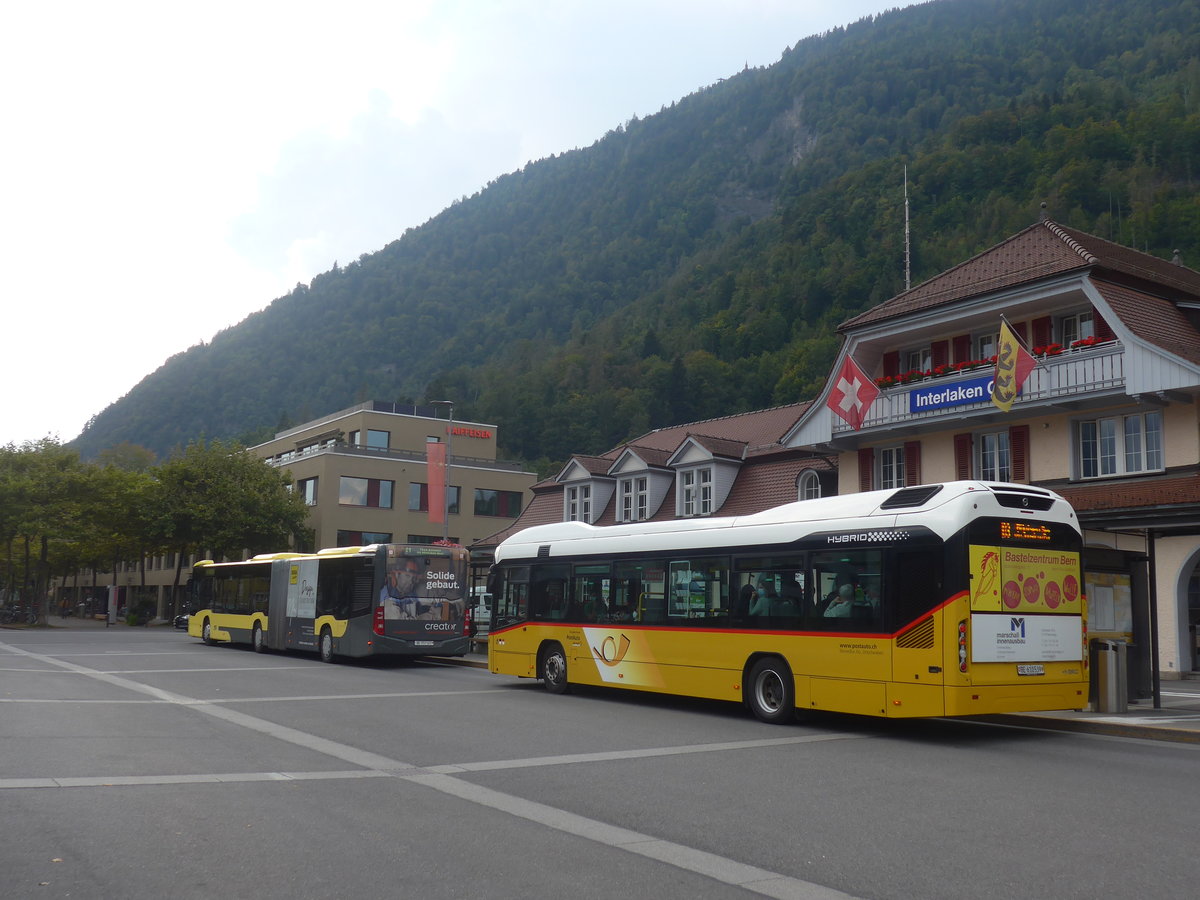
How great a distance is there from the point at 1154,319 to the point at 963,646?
15.1m

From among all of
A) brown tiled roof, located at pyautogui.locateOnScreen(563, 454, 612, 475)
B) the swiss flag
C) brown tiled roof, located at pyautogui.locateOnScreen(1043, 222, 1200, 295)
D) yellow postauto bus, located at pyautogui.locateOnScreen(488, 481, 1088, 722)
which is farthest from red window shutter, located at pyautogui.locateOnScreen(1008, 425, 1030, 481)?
brown tiled roof, located at pyautogui.locateOnScreen(563, 454, 612, 475)

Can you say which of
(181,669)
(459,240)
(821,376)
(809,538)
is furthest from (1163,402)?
(459,240)

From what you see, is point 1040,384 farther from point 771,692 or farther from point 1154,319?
point 771,692

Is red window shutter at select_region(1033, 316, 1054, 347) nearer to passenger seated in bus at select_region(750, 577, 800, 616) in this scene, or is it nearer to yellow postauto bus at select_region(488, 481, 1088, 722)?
yellow postauto bus at select_region(488, 481, 1088, 722)

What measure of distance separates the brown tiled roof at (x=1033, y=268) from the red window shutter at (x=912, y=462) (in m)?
3.42

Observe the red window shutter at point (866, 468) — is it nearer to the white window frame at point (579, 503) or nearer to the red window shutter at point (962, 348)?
the red window shutter at point (962, 348)

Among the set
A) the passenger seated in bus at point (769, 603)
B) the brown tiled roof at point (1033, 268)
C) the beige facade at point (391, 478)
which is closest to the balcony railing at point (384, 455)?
the beige facade at point (391, 478)

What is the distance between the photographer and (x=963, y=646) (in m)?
12.5

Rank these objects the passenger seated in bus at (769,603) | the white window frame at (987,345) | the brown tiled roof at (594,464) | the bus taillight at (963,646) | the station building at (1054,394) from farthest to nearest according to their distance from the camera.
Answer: the brown tiled roof at (594,464), the white window frame at (987,345), the station building at (1054,394), the passenger seated in bus at (769,603), the bus taillight at (963,646)

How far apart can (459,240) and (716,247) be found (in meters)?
50.5

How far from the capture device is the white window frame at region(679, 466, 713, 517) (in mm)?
34812

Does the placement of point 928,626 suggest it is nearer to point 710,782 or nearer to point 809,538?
point 809,538

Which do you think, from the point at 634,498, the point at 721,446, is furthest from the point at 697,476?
the point at 634,498

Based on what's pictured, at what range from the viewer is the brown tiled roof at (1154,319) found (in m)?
22.9
